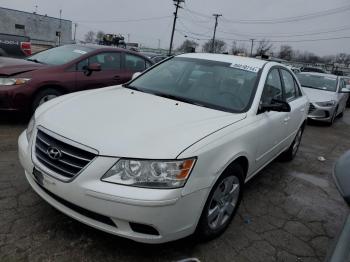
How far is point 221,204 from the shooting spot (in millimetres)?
2949

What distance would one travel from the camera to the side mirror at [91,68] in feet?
19.4

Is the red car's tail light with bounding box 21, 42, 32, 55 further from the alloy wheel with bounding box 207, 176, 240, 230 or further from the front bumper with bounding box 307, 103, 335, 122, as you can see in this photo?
the alloy wheel with bounding box 207, 176, 240, 230

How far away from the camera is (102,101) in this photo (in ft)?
10.7

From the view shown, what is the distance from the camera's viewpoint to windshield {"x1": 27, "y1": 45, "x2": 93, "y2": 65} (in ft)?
20.1

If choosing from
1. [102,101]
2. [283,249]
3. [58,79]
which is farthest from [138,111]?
[58,79]

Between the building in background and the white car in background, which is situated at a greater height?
the building in background

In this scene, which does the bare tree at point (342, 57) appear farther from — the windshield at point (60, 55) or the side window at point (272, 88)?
the side window at point (272, 88)

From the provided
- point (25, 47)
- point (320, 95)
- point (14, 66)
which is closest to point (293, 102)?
point (14, 66)

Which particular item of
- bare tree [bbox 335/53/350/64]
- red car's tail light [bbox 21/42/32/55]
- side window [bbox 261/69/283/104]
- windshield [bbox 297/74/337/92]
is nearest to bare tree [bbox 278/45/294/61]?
bare tree [bbox 335/53/350/64]

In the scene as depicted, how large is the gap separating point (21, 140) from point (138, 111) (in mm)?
1096

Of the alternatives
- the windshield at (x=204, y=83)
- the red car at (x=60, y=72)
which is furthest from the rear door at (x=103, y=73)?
the windshield at (x=204, y=83)

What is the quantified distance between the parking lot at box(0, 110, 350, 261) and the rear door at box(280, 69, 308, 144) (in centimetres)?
75

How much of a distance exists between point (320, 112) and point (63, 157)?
8347 millimetres

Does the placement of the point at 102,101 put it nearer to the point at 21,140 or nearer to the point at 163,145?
the point at 21,140
